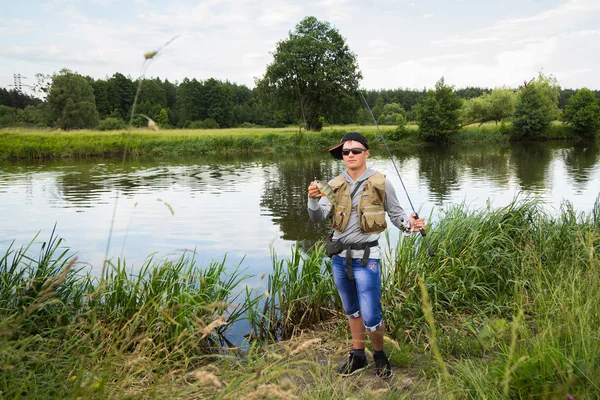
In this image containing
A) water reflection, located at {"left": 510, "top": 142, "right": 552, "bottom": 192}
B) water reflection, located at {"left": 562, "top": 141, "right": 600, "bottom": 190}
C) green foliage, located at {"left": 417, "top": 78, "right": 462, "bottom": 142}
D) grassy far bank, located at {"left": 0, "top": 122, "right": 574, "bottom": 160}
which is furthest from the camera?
green foliage, located at {"left": 417, "top": 78, "right": 462, "bottom": 142}

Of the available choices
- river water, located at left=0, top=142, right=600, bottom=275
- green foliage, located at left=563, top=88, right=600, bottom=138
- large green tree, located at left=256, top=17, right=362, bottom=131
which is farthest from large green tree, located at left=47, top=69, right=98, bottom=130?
green foliage, located at left=563, top=88, right=600, bottom=138

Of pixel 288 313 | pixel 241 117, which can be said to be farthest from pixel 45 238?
pixel 241 117

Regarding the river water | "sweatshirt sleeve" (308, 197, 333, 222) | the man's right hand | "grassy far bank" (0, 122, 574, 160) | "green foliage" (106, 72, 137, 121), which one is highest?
"green foliage" (106, 72, 137, 121)

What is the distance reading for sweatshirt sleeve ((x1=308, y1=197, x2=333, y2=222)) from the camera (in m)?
3.82

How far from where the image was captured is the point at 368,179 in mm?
3818

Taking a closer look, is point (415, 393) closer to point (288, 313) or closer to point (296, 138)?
point (288, 313)

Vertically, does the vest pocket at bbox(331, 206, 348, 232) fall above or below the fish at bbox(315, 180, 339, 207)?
below

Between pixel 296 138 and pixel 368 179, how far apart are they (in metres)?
37.4

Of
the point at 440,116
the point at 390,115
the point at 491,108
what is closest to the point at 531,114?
the point at 491,108

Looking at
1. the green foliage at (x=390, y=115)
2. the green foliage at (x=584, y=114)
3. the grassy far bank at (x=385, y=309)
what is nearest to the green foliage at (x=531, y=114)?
the green foliage at (x=584, y=114)

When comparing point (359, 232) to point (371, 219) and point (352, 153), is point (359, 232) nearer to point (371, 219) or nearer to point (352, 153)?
point (371, 219)

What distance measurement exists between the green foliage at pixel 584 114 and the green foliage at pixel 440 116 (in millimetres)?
16102

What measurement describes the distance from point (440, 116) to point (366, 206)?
1872 inches

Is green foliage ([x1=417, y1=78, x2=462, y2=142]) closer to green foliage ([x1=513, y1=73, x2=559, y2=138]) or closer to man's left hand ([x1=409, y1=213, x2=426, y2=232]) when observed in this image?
green foliage ([x1=513, y1=73, x2=559, y2=138])
